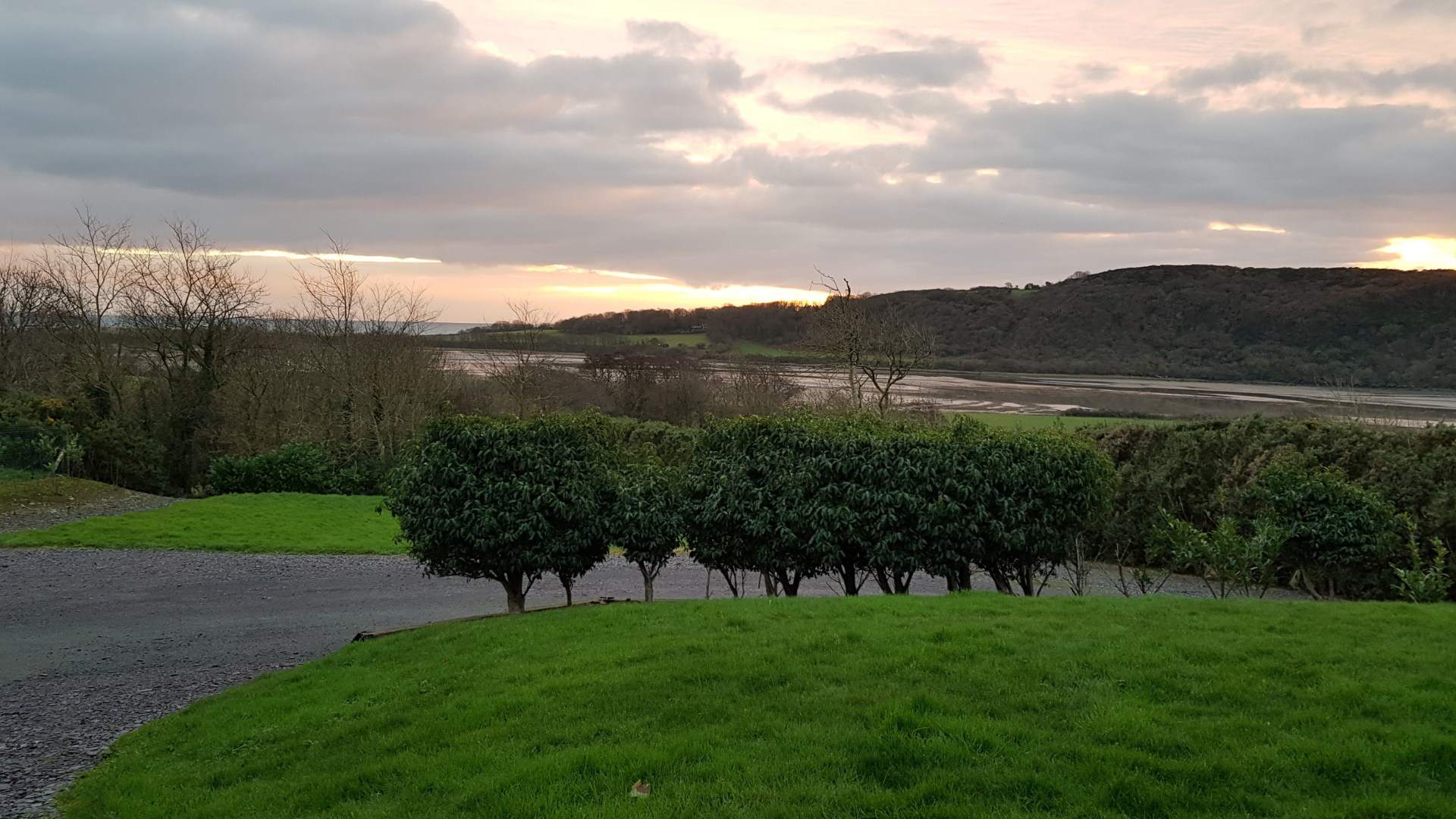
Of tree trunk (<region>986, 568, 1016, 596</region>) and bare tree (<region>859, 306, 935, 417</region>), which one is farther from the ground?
bare tree (<region>859, 306, 935, 417</region>)

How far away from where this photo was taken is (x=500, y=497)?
399 inches

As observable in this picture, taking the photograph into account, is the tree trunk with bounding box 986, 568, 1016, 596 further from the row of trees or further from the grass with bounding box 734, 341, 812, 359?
the grass with bounding box 734, 341, 812, 359

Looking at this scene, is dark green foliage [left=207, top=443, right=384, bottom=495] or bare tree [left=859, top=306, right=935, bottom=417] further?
dark green foliage [left=207, top=443, right=384, bottom=495]

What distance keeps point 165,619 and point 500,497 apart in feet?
19.6

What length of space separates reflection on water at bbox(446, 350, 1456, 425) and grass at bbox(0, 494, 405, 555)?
15720 mm

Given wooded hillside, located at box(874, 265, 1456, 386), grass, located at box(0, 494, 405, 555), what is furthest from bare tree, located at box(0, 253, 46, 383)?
wooded hillside, located at box(874, 265, 1456, 386)

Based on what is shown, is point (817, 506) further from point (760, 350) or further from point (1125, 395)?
point (1125, 395)

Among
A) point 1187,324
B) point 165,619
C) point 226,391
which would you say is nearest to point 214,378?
point 226,391

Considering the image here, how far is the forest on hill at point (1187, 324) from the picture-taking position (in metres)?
59.0

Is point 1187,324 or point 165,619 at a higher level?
point 1187,324

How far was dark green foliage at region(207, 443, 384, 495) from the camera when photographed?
24.2 meters

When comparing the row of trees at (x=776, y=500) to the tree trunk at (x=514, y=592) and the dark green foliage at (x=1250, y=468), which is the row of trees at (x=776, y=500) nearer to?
the tree trunk at (x=514, y=592)

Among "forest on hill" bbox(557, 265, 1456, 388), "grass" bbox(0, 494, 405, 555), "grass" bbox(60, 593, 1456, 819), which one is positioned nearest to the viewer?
"grass" bbox(60, 593, 1456, 819)

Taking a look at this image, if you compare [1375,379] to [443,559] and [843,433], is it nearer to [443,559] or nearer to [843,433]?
[843,433]
